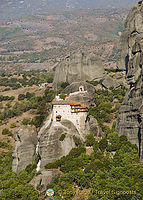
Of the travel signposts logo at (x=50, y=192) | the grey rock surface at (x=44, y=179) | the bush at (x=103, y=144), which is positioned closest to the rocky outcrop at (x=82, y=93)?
the bush at (x=103, y=144)

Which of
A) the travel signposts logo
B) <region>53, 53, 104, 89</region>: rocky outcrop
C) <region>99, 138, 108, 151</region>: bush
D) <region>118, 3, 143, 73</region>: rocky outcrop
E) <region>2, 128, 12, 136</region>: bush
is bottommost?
<region>2, 128, 12, 136</region>: bush

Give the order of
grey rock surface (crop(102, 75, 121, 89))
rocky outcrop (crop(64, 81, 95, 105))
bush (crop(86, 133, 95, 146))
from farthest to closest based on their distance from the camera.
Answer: grey rock surface (crop(102, 75, 121, 89)) → rocky outcrop (crop(64, 81, 95, 105)) → bush (crop(86, 133, 95, 146))

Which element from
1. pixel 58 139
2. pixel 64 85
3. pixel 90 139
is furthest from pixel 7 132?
pixel 90 139

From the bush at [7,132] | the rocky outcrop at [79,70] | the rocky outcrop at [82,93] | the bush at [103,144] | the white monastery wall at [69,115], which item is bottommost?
the bush at [7,132]

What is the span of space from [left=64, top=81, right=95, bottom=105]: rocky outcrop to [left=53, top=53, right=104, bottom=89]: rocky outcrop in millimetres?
8478

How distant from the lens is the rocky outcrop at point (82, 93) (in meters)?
61.1

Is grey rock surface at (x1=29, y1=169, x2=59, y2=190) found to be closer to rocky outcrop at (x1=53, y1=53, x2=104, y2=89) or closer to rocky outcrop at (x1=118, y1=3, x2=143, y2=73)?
rocky outcrop at (x1=53, y1=53, x2=104, y2=89)

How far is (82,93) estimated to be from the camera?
206 ft

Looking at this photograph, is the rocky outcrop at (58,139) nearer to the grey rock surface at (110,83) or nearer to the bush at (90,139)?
the bush at (90,139)

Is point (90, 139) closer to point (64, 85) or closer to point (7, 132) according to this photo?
point (64, 85)

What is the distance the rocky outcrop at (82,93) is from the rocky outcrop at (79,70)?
8.48m

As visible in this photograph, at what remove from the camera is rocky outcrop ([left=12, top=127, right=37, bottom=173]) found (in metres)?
50.5

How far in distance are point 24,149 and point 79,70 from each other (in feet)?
107

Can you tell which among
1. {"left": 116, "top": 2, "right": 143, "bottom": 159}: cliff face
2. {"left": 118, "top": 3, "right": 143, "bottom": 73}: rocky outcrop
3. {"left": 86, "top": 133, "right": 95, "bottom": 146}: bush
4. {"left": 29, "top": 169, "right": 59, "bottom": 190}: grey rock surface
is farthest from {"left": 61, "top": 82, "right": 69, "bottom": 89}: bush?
{"left": 29, "top": 169, "right": 59, "bottom": 190}: grey rock surface
